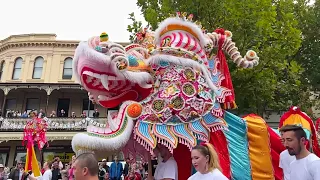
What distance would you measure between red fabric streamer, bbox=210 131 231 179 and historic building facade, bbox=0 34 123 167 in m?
19.9

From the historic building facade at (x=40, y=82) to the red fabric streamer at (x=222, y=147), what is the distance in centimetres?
1987

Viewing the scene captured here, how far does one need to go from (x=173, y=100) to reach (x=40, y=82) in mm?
21998

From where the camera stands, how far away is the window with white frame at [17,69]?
25641 millimetres

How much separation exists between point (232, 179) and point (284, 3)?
30.8ft

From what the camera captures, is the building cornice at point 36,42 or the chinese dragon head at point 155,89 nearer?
the chinese dragon head at point 155,89

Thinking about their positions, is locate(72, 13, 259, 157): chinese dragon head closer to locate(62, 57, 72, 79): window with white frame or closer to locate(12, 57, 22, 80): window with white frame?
locate(62, 57, 72, 79): window with white frame

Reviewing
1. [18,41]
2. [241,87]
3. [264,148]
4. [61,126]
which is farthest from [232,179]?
[18,41]

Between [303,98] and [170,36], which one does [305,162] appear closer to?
[170,36]

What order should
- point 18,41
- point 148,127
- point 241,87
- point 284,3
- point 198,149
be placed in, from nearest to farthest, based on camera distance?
point 198,149, point 148,127, point 241,87, point 284,3, point 18,41

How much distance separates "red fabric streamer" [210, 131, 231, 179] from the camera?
468 centimetres

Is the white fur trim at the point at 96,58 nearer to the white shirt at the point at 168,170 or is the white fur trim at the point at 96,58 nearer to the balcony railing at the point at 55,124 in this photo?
the white shirt at the point at 168,170

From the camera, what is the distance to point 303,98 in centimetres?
1333

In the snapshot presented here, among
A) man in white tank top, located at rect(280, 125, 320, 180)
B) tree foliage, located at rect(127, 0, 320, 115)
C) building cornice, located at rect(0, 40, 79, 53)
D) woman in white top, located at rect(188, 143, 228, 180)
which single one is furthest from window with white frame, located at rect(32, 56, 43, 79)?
man in white tank top, located at rect(280, 125, 320, 180)

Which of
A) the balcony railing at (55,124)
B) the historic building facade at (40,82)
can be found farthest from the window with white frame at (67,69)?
the balcony railing at (55,124)
